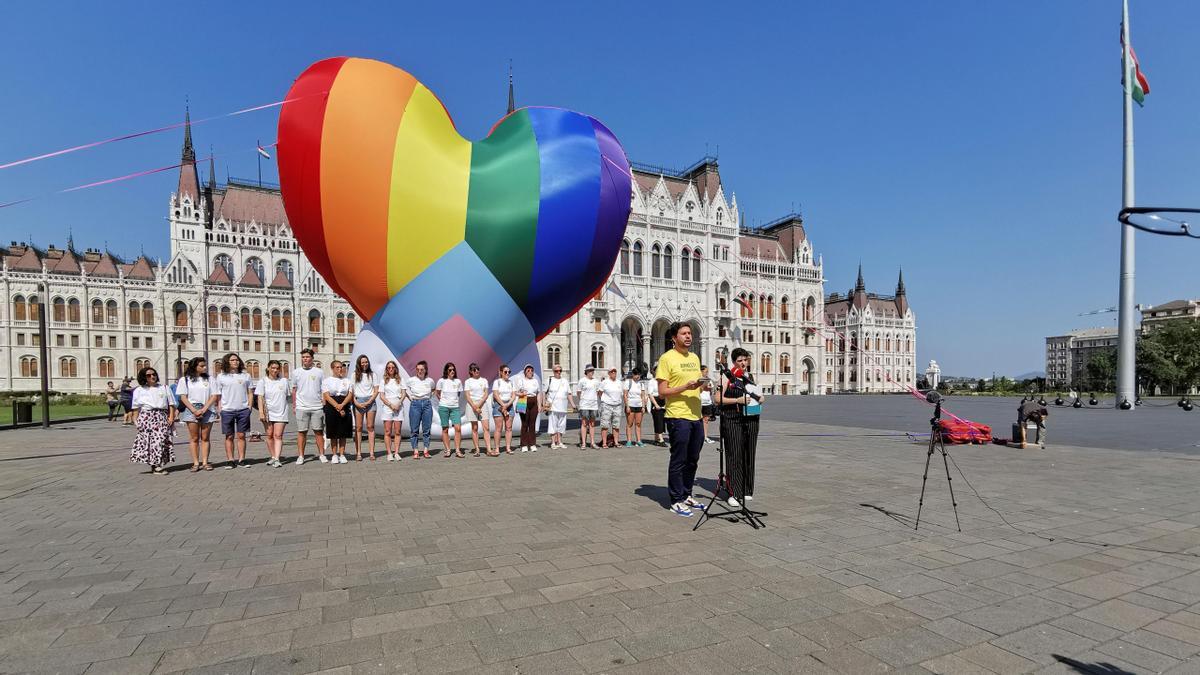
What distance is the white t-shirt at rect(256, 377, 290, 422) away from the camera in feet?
31.8

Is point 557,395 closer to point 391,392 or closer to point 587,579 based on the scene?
point 391,392

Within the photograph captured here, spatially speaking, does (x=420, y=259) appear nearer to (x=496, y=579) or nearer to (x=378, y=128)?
(x=378, y=128)

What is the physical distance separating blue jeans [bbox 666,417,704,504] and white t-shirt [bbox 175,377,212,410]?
800cm

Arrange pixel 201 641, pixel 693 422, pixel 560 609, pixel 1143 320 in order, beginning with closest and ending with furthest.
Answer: pixel 201 641 < pixel 560 609 < pixel 693 422 < pixel 1143 320

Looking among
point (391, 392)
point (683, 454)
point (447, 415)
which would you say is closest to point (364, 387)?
point (391, 392)

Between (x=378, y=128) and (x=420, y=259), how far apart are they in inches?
108

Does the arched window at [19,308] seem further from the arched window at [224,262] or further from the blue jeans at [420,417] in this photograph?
the blue jeans at [420,417]

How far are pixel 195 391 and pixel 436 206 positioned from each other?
5.54 m

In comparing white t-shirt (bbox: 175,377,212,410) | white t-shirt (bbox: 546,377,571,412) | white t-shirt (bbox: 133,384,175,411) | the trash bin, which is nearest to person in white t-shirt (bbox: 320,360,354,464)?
white t-shirt (bbox: 175,377,212,410)

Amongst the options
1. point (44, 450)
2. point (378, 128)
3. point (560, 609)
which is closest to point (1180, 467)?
point (560, 609)

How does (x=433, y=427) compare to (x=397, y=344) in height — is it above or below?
below

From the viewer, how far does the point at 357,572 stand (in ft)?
14.5

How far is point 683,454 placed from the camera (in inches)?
251

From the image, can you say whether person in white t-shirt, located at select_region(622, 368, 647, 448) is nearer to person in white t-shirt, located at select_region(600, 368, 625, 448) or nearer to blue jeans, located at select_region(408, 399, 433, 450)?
person in white t-shirt, located at select_region(600, 368, 625, 448)
